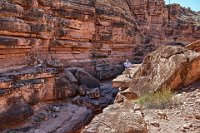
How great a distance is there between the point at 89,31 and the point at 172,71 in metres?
17.3

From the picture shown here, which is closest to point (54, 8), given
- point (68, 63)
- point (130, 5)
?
point (68, 63)

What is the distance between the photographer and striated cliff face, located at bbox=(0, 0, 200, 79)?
657 inches

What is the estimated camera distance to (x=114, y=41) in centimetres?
2712

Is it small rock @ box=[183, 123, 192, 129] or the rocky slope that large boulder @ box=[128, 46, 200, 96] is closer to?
the rocky slope

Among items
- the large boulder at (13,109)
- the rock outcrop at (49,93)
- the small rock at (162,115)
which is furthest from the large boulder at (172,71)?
the large boulder at (13,109)

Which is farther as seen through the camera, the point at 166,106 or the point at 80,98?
the point at 80,98

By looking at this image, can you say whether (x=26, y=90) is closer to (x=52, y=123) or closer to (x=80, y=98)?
(x=52, y=123)

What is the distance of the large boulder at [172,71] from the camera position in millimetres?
7395

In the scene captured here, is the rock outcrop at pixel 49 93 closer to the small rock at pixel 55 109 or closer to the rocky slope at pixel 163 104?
the small rock at pixel 55 109

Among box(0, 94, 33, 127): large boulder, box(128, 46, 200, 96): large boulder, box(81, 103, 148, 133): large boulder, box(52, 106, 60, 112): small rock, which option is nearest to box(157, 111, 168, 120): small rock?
box(81, 103, 148, 133): large boulder

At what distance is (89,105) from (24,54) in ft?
18.4

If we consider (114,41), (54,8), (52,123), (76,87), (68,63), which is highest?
(54,8)

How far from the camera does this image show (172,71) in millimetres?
7410

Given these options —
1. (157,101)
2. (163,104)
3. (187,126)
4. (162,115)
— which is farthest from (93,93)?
(187,126)
